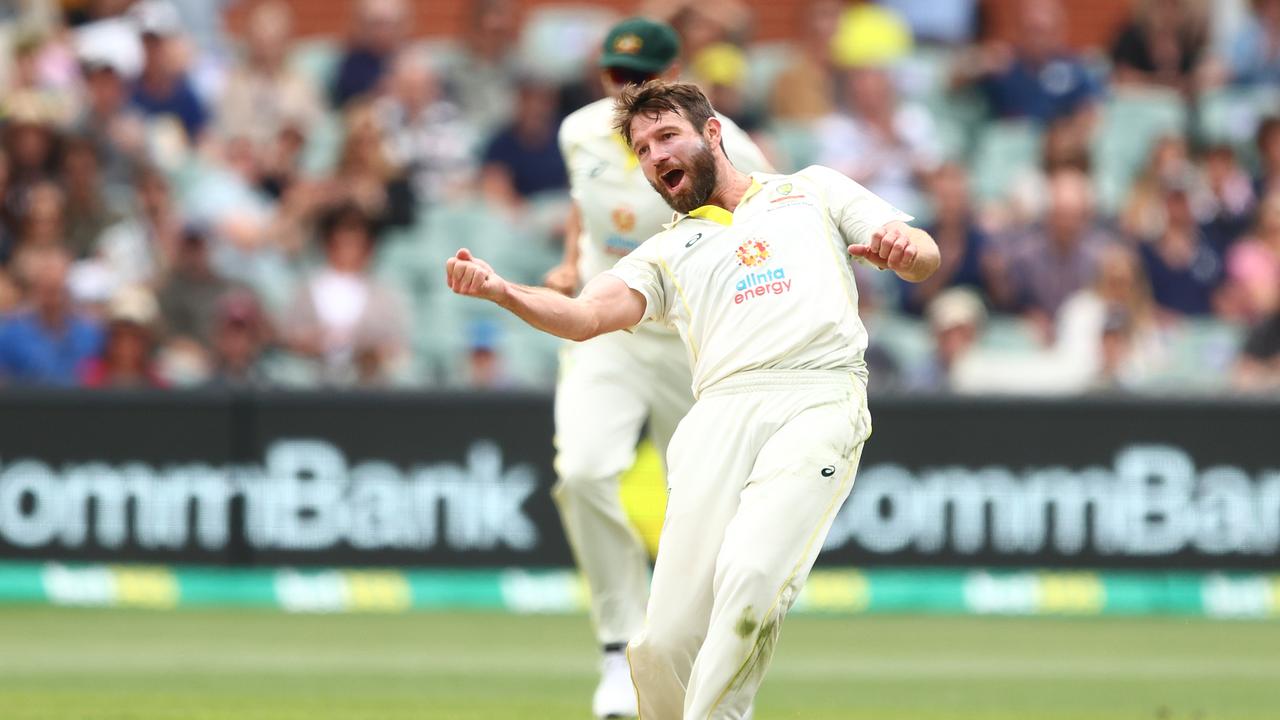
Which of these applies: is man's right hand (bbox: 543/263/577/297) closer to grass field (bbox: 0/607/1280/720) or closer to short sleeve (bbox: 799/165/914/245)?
grass field (bbox: 0/607/1280/720)

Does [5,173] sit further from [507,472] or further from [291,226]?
[507,472]

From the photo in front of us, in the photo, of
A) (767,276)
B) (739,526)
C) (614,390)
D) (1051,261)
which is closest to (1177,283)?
(1051,261)

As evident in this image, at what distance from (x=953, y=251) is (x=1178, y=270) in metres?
1.72

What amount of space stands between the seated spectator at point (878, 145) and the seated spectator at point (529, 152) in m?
1.95

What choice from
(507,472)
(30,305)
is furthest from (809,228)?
(30,305)

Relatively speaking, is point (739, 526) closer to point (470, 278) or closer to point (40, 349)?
point (470, 278)

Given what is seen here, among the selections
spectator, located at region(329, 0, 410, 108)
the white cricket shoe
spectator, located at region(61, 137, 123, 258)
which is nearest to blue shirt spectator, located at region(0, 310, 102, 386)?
spectator, located at region(61, 137, 123, 258)

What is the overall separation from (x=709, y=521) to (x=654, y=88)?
1.28m

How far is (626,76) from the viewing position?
756cm

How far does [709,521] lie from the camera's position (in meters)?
5.64

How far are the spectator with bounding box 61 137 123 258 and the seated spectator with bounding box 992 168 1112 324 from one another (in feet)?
20.5

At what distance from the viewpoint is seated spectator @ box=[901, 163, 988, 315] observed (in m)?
13.6

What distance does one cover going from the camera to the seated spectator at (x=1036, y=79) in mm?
15273

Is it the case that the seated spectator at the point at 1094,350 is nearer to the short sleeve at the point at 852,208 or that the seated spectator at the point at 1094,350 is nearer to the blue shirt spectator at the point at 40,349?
the blue shirt spectator at the point at 40,349
